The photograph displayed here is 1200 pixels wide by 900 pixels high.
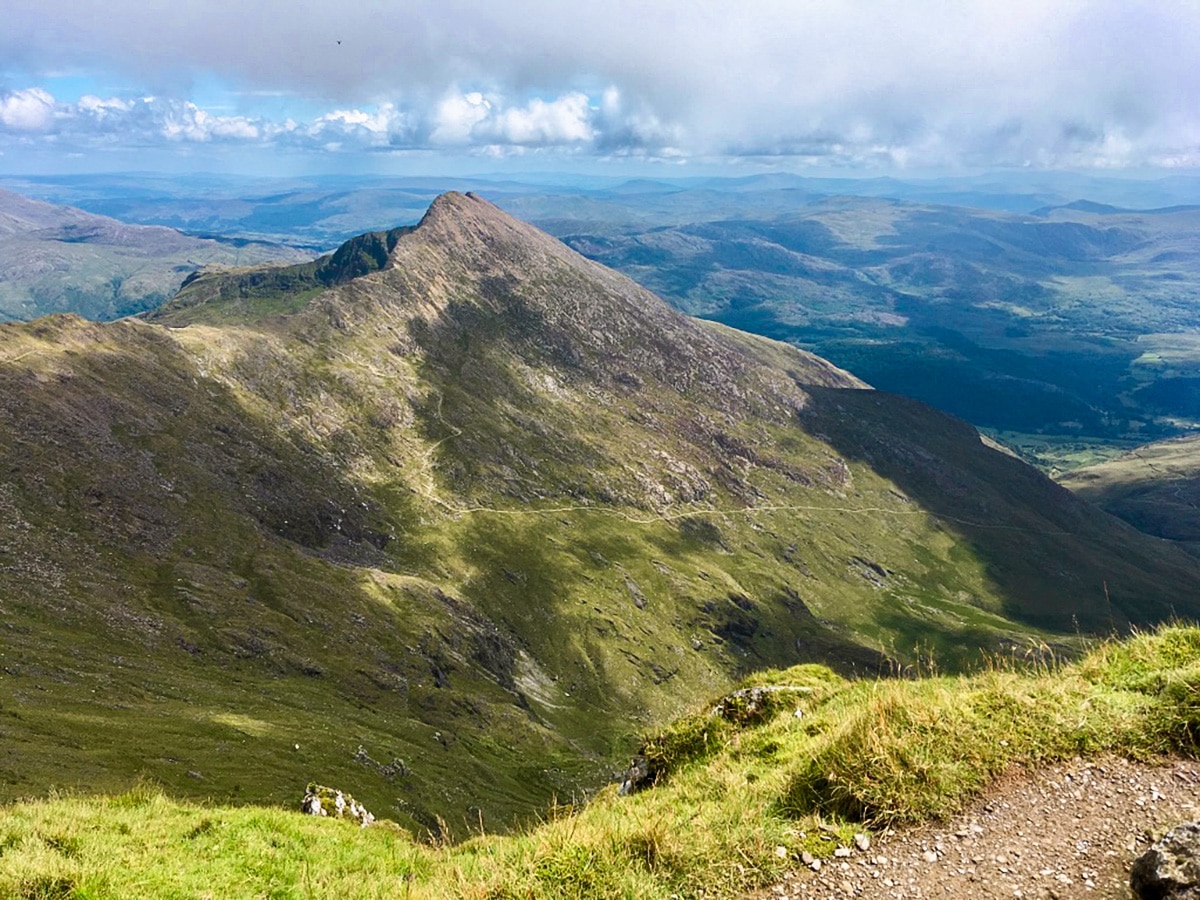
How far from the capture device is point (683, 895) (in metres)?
10.5

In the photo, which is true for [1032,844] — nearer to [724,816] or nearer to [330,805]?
[724,816]

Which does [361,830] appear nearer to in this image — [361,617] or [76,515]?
[361,617]

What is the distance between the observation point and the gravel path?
1005 cm

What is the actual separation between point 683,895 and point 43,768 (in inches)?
3156

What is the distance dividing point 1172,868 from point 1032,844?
82.5 inches

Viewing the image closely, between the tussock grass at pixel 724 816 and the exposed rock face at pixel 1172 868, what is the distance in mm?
2717

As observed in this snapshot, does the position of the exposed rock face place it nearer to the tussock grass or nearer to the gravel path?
the gravel path

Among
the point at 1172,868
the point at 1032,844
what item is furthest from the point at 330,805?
the point at 1172,868

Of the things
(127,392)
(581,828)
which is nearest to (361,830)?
(581,828)

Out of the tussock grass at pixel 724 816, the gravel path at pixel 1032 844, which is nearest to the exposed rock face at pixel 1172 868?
the gravel path at pixel 1032 844

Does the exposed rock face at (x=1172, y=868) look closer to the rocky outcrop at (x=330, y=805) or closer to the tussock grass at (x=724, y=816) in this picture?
the tussock grass at (x=724, y=816)

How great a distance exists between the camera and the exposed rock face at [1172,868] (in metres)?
8.69

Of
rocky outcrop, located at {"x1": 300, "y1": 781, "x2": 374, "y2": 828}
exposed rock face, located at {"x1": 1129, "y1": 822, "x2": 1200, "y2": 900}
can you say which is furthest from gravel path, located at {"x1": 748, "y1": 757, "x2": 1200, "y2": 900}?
rocky outcrop, located at {"x1": 300, "y1": 781, "x2": 374, "y2": 828}

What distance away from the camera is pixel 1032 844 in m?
10.7
